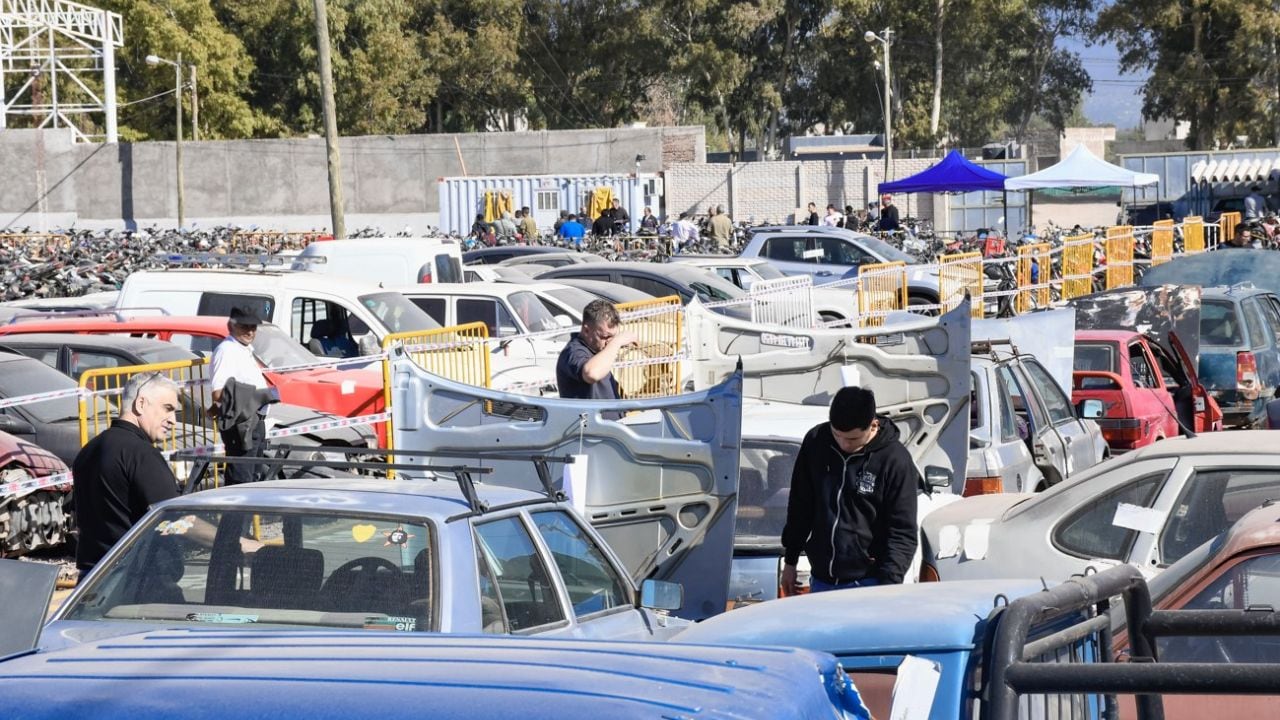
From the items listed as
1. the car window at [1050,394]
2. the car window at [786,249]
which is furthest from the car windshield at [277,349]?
A: the car window at [786,249]

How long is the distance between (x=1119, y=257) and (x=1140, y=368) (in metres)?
13.3

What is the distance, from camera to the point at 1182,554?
7.13m

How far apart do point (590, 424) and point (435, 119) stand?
69532 millimetres

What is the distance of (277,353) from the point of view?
13602 mm

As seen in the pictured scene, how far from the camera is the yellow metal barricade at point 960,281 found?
20.2 metres

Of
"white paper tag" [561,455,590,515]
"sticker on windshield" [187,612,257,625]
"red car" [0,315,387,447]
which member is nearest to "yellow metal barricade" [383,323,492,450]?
"red car" [0,315,387,447]

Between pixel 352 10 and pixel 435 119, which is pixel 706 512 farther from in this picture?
pixel 435 119

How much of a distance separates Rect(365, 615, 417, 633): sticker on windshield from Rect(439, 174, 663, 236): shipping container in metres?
39.4

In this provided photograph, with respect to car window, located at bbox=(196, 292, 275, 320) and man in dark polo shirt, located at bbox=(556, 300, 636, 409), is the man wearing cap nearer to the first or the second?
man in dark polo shirt, located at bbox=(556, 300, 636, 409)

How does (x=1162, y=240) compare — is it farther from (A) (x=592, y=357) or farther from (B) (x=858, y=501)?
(B) (x=858, y=501)

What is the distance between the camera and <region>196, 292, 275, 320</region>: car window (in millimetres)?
15133

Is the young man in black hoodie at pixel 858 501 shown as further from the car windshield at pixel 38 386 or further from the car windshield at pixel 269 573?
the car windshield at pixel 38 386

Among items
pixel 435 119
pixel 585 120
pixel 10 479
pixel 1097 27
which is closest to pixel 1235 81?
pixel 1097 27

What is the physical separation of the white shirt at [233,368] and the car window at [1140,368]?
7.12 metres
